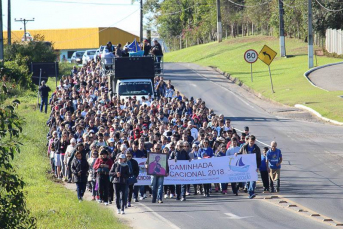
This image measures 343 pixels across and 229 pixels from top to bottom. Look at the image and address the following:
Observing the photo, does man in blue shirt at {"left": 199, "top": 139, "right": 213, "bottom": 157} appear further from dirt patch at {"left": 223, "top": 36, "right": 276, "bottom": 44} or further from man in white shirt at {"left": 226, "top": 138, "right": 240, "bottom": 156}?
dirt patch at {"left": 223, "top": 36, "right": 276, "bottom": 44}

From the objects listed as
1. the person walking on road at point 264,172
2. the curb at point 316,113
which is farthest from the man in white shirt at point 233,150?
the curb at point 316,113

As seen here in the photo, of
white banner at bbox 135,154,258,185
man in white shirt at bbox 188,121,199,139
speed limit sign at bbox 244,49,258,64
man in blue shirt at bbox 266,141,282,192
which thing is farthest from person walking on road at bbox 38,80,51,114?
man in blue shirt at bbox 266,141,282,192

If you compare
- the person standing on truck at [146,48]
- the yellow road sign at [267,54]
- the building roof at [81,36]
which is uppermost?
the building roof at [81,36]

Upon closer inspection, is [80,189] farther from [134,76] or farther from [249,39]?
[249,39]

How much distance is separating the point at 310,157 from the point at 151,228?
11496 mm

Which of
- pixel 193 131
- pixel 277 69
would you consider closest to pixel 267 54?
pixel 277 69

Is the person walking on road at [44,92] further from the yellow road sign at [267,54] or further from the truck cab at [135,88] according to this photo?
the yellow road sign at [267,54]

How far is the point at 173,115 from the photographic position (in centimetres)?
2712

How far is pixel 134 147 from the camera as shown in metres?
20.2

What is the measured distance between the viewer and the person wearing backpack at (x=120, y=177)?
18.0 meters

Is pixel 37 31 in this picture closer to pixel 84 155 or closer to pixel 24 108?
pixel 24 108

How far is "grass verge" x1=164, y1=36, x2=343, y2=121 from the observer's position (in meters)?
39.9

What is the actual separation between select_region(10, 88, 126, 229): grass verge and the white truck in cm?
505

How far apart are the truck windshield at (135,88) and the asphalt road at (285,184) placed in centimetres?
461
